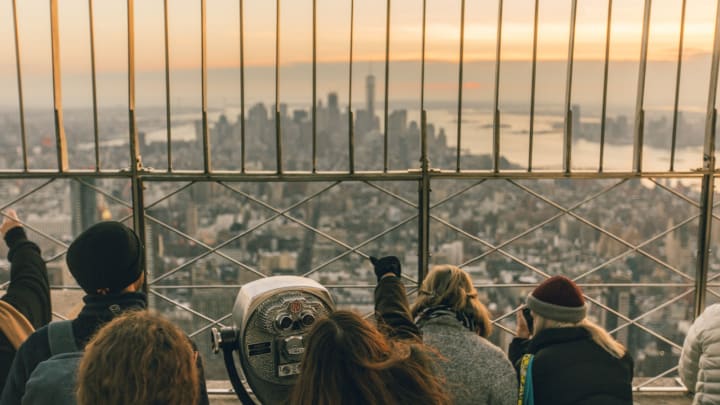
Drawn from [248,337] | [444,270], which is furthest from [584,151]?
[248,337]

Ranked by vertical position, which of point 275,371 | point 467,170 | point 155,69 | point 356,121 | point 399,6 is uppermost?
point 399,6

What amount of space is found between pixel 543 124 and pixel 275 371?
261cm

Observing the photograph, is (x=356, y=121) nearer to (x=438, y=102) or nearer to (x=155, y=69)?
(x=438, y=102)

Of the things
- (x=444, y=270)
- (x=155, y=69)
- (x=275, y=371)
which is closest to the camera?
(x=275, y=371)

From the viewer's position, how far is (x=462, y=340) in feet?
8.28

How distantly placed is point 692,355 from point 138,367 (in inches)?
91.3

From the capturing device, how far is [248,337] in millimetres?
2123

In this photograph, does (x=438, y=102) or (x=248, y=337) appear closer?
(x=248, y=337)

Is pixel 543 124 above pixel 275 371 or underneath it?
above

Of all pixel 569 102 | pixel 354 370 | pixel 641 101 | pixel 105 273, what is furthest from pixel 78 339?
pixel 641 101

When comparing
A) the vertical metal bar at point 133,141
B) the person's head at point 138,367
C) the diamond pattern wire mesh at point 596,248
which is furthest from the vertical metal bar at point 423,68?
the person's head at point 138,367

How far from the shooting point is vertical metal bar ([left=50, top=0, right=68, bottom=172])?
402 centimetres

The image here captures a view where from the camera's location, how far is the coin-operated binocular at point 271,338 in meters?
2.10

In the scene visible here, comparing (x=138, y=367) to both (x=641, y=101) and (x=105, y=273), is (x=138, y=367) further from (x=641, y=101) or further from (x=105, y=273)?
(x=641, y=101)
